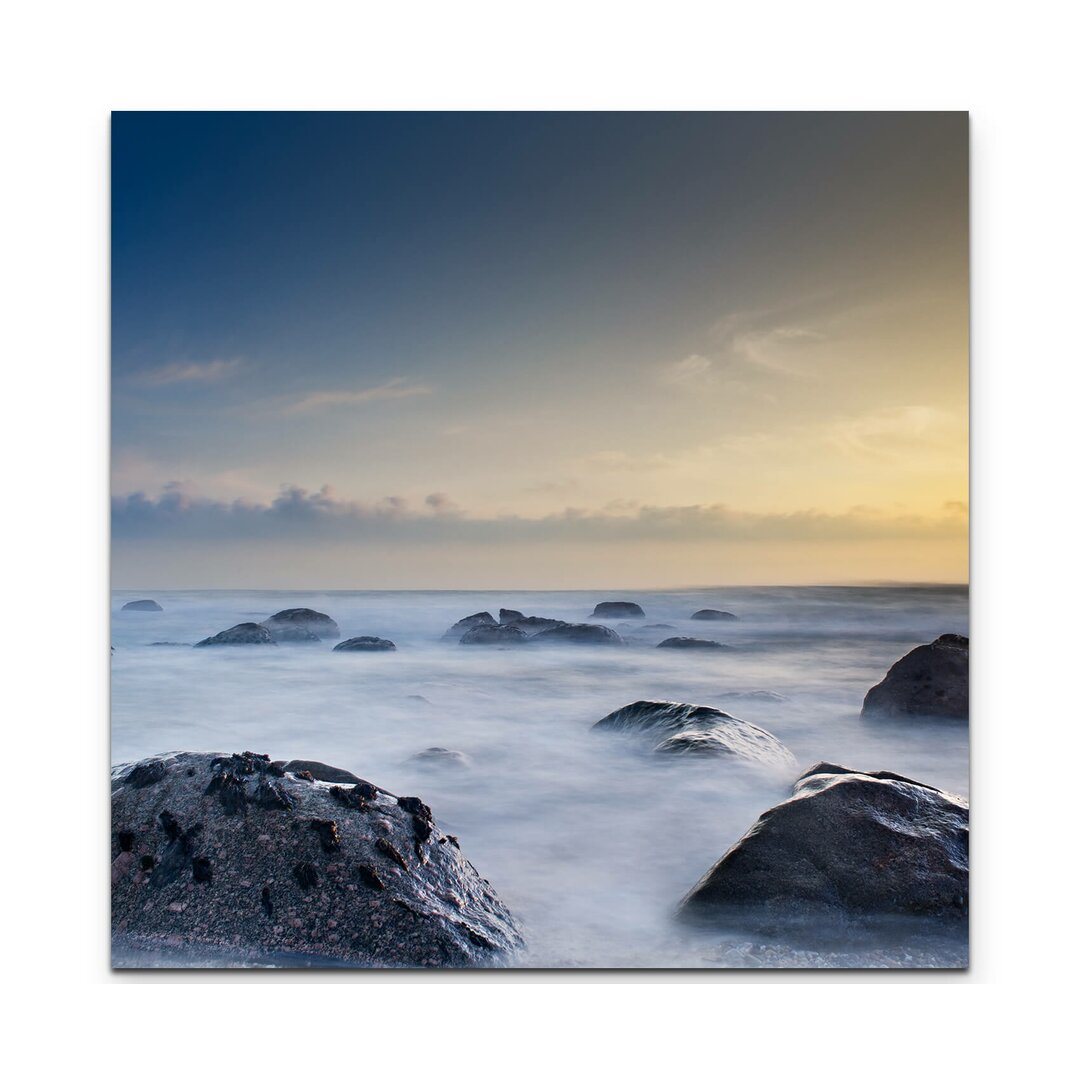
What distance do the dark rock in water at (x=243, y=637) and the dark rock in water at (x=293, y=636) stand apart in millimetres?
18

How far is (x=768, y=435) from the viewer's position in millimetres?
2277

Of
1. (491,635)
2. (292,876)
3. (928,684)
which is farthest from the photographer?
(491,635)

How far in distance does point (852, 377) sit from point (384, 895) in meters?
1.85

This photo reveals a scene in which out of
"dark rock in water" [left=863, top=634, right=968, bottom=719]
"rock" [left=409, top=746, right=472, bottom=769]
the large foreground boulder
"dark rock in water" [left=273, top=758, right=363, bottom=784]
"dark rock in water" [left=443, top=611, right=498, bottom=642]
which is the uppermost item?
"dark rock in water" [left=443, top=611, right=498, bottom=642]

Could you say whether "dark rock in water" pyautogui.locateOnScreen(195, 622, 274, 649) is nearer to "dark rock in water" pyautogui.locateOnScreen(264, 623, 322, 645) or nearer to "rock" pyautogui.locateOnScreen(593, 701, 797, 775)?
"dark rock in water" pyautogui.locateOnScreen(264, 623, 322, 645)

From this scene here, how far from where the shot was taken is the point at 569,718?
2244 mm

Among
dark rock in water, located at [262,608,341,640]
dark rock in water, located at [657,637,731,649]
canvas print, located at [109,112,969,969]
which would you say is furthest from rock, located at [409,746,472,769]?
dark rock in water, located at [657,637,731,649]

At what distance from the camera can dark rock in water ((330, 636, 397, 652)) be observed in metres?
2.26

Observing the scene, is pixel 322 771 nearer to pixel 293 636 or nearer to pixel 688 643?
pixel 293 636

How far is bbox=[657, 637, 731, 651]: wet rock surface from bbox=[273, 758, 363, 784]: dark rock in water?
2.95 feet

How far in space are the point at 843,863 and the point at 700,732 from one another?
0.47 metres

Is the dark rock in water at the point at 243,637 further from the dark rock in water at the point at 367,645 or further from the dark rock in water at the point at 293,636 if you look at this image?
the dark rock in water at the point at 367,645
